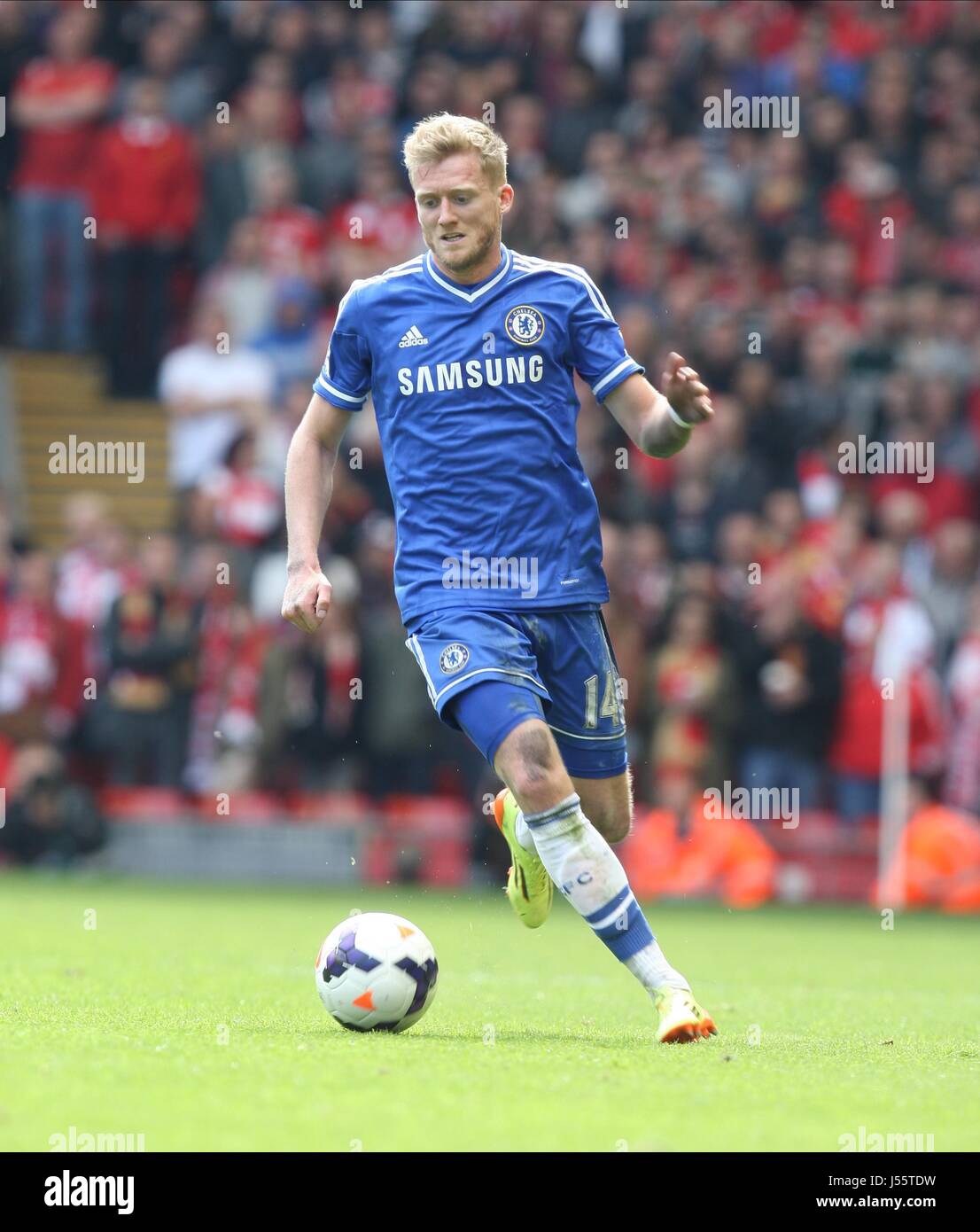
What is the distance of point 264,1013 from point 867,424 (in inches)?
420

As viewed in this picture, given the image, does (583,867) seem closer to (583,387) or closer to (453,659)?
(453,659)

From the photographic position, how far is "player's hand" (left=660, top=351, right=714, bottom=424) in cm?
657

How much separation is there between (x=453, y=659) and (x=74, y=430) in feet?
48.7

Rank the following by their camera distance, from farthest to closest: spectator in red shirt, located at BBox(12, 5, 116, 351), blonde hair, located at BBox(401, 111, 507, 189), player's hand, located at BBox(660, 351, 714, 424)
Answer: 1. spectator in red shirt, located at BBox(12, 5, 116, 351)
2. blonde hair, located at BBox(401, 111, 507, 189)
3. player's hand, located at BBox(660, 351, 714, 424)

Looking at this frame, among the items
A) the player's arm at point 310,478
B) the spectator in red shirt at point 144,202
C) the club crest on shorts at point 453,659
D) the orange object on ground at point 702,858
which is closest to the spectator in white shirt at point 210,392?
the spectator in red shirt at point 144,202

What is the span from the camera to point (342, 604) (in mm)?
16219

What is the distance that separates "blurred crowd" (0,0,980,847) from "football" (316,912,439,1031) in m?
8.83

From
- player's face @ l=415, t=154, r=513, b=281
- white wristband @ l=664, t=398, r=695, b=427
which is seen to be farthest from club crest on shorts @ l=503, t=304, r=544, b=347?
white wristband @ l=664, t=398, r=695, b=427

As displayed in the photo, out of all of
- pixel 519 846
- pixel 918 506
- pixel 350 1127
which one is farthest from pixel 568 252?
pixel 350 1127

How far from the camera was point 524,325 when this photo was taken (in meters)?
7.30

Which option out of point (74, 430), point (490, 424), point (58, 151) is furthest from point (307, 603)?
point (74, 430)

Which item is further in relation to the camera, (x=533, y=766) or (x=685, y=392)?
(x=533, y=766)

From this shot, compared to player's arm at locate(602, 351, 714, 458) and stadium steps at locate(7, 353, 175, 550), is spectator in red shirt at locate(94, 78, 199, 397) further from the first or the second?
player's arm at locate(602, 351, 714, 458)

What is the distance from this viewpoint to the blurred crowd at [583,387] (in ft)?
52.2
